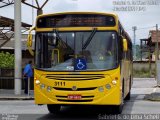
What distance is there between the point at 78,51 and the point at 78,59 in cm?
26

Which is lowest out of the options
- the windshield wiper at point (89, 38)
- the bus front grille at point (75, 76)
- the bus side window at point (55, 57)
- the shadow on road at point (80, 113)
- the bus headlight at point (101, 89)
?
the shadow on road at point (80, 113)

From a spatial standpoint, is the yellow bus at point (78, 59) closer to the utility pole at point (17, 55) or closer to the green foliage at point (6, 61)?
the utility pole at point (17, 55)

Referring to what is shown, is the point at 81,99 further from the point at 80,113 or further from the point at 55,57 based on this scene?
the point at 80,113

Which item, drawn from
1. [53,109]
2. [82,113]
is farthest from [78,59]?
[82,113]

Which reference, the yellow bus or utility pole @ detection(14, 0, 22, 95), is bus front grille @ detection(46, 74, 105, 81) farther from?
utility pole @ detection(14, 0, 22, 95)

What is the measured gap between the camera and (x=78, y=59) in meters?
14.1

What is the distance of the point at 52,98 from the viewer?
45.8 ft

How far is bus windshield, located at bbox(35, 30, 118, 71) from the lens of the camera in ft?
46.0

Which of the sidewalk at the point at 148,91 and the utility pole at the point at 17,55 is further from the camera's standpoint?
the utility pole at the point at 17,55

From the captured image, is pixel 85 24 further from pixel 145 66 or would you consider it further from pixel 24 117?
pixel 145 66

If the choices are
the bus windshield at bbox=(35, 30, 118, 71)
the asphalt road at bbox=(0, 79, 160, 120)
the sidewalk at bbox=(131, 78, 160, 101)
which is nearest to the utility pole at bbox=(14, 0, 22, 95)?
the asphalt road at bbox=(0, 79, 160, 120)

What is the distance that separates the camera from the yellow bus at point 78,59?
13797 millimetres

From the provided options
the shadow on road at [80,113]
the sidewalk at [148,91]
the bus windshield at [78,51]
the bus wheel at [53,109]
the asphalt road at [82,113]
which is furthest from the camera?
the sidewalk at [148,91]

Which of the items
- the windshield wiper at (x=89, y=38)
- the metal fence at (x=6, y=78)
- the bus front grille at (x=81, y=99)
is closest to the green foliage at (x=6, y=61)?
the metal fence at (x=6, y=78)
